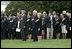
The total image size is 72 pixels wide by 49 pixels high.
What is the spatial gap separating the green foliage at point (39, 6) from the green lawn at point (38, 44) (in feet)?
3.14

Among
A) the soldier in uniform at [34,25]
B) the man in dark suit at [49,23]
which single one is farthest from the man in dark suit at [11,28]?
the man in dark suit at [49,23]

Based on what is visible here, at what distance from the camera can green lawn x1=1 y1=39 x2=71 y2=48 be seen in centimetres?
810

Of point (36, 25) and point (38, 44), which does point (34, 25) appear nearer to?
point (36, 25)

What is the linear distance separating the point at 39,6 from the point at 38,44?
1.23m

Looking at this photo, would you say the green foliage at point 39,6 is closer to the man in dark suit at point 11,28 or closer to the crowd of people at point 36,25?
the crowd of people at point 36,25

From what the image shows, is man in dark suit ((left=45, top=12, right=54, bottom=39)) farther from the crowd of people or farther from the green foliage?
the green foliage

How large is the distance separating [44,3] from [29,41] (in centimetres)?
133

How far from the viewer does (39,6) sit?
8148 mm

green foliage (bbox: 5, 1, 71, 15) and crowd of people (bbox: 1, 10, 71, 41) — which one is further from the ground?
green foliage (bbox: 5, 1, 71, 15)

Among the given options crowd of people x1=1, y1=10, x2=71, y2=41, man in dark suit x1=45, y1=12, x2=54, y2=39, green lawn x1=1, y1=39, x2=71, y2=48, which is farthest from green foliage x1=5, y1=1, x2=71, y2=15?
green lawn x1=1, y1=39, x2=71, y2=48

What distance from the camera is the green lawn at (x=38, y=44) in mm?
8102

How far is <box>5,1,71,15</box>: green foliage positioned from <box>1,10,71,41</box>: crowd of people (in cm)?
13

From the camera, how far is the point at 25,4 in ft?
26.7

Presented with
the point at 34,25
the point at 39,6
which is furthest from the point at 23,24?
the point at 39,6
